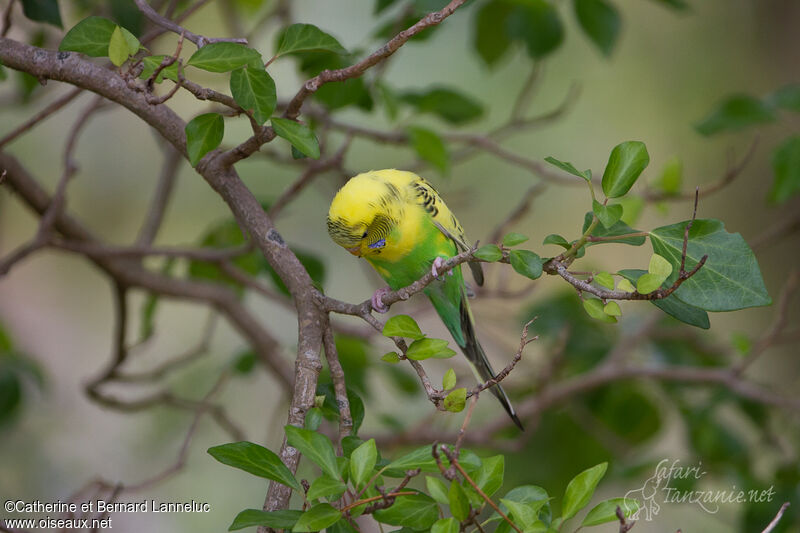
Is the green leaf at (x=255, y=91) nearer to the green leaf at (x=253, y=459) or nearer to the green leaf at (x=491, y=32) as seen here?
the green leaf at (x=253, y=459)

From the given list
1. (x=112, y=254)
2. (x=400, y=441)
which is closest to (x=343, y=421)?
(x=112, y=254)

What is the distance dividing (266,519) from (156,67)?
1.95 ft

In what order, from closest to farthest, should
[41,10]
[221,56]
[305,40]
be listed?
[221,56]
[305,40]
[41,10]

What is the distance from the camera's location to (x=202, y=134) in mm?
1002

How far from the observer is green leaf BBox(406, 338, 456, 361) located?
930 mm

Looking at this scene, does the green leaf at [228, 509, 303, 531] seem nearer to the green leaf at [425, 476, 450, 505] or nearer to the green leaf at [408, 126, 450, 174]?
the green leaf at [425, 476, 450, 505]

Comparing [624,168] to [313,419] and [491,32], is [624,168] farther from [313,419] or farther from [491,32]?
[491,32]

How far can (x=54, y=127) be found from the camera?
12.3 ft

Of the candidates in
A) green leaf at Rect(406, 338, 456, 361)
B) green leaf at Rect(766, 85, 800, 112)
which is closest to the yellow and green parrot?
green leaf at Rect(406, 338, 456, 361)

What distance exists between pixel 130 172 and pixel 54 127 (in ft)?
1.41

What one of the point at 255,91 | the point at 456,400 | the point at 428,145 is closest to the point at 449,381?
the point at 456,400

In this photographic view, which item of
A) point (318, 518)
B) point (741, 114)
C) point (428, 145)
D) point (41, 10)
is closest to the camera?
point (318, 518)

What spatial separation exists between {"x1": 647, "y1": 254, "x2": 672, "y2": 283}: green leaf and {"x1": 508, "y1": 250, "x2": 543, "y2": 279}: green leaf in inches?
5.2

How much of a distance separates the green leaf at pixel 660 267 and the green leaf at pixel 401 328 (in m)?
0.30
